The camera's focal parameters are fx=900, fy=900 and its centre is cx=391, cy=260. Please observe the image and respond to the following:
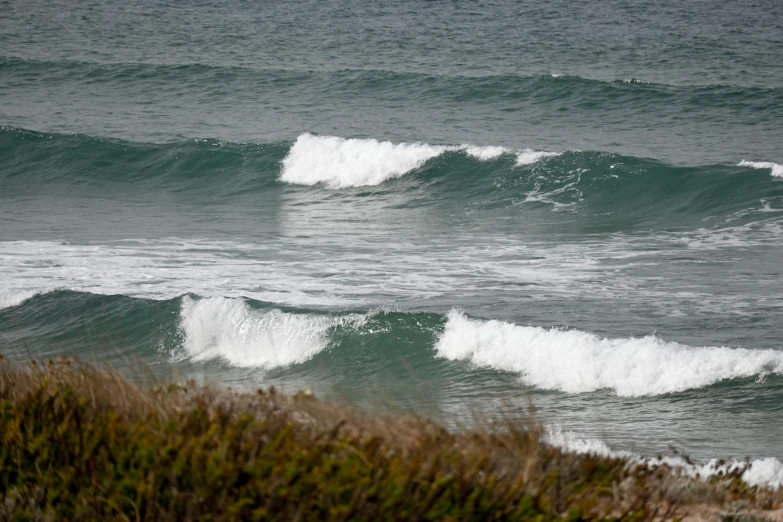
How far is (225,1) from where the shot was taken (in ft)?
171

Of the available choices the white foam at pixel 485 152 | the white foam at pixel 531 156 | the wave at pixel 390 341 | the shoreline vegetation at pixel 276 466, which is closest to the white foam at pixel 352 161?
the white foam at pixel 485 152

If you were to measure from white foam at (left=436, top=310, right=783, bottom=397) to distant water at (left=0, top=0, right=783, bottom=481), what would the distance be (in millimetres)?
32

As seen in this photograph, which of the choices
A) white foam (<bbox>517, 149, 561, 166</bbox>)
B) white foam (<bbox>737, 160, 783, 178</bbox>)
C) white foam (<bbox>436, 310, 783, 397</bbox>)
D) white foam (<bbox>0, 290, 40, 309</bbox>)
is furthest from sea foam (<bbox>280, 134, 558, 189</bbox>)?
white foam (<bbox>436, 310, 783, 397</bbox>)

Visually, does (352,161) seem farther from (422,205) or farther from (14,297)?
(14,297)

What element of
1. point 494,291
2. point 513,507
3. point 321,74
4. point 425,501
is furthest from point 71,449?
point 321,74

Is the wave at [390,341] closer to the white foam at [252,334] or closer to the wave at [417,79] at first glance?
the white foam at [252,334]

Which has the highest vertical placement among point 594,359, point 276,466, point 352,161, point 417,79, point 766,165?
point 417,79

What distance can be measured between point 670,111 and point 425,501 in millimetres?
28289

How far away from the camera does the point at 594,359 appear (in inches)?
412

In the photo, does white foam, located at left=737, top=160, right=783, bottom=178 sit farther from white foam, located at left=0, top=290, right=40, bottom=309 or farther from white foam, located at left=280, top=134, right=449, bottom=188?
white foam, located at left=0, top=290, right=40, bottom=309

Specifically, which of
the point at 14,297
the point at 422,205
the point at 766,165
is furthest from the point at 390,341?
the point at 766,165

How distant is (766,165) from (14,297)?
17.8 metres

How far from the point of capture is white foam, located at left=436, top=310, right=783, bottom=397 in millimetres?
9898

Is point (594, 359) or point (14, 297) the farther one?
point (14, 297)
